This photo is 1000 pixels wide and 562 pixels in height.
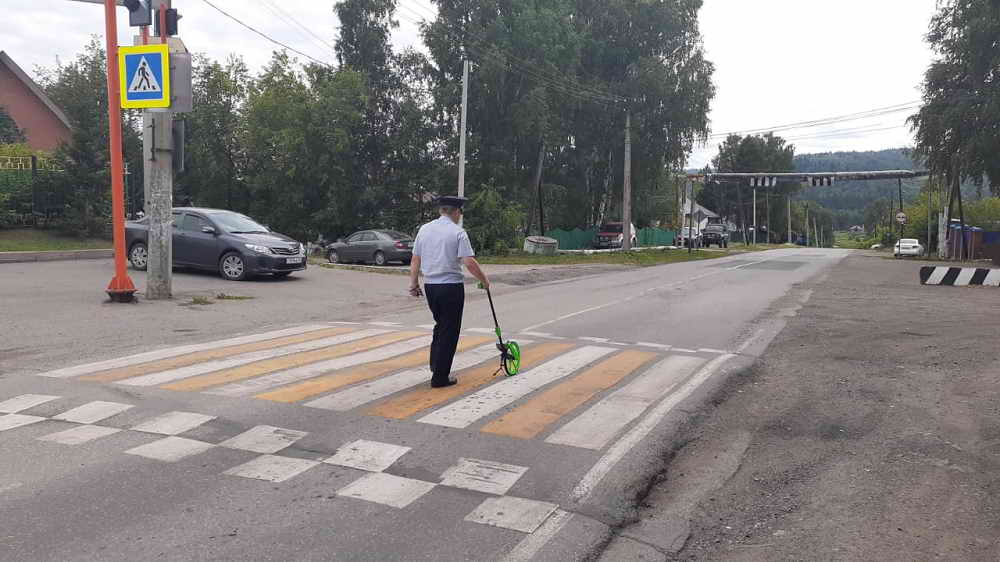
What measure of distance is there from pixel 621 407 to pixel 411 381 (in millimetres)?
2017

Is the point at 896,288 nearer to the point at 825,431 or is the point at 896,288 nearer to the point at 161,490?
the point at 825,431

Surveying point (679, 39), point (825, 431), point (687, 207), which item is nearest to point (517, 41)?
point (679, 39)

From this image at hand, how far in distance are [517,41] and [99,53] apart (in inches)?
855

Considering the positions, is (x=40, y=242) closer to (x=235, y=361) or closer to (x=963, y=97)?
(x=235, y=361)

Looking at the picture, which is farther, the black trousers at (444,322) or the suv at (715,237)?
the suv at (715,237)

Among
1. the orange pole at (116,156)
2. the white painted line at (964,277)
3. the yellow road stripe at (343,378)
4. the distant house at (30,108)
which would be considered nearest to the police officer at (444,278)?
the yellow road stripe at (343,378)

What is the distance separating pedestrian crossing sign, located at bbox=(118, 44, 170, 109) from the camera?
39.0ft

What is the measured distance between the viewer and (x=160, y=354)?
8242mm

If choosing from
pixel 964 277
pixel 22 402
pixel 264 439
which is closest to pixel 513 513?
pixel 264 439

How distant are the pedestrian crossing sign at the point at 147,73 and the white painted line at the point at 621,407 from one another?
8850mm

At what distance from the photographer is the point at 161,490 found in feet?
13.8

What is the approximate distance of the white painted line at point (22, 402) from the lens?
5.77 metres

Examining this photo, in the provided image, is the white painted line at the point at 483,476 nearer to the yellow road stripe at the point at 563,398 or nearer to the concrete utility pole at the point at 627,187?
the yellow road stripe at the point at 563,398

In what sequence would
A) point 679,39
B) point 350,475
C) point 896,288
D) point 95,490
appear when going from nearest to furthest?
point 95,490 < point 350,475 < point 896,288 < point 679,39
